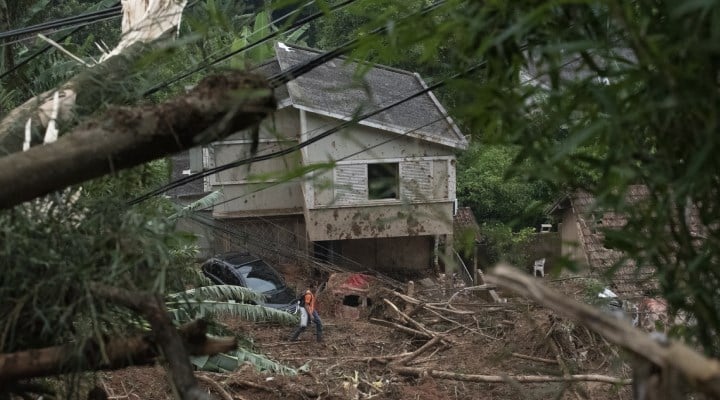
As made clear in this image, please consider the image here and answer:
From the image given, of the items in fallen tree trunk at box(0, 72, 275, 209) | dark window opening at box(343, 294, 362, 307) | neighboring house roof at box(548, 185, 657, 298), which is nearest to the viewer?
fallen tree trunk at box(0, 72, 275, 209)

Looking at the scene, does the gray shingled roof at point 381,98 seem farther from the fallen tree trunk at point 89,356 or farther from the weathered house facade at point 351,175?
the fallen tree trunk at point 89,356

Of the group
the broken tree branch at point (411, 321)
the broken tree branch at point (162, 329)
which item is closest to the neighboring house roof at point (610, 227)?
the broken tree branch at point (162, 329)

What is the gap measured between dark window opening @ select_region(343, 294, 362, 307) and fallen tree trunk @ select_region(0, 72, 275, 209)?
1624cm

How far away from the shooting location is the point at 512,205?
910 inches

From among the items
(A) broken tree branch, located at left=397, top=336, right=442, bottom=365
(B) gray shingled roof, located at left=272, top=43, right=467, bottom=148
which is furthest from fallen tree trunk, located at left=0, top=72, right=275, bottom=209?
(B) gray shingled roof, located at left=272, top=43, right=467, bottom=148

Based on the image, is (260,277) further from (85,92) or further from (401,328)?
(85,92)

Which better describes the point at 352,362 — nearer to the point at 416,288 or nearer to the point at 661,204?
the point at 416,288

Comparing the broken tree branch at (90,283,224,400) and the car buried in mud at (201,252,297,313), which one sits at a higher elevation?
the broken tree branch at (90,283,224,400)

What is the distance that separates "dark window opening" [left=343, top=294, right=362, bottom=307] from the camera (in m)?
18.5

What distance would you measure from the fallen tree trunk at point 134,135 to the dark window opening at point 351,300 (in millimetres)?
16244

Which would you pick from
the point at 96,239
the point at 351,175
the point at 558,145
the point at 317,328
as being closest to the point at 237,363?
the point at 317,328

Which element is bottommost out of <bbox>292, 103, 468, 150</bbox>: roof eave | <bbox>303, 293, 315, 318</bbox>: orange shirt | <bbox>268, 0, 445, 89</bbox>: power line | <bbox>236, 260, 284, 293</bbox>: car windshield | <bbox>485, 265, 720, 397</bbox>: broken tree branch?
<bbox>303, 293, 315, 318</bbox>: orange shirt

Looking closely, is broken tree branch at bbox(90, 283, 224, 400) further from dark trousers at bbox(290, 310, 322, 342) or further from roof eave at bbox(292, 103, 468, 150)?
roof eave at bbox(292, 103, 468, 150)

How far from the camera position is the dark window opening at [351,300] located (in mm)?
18461
